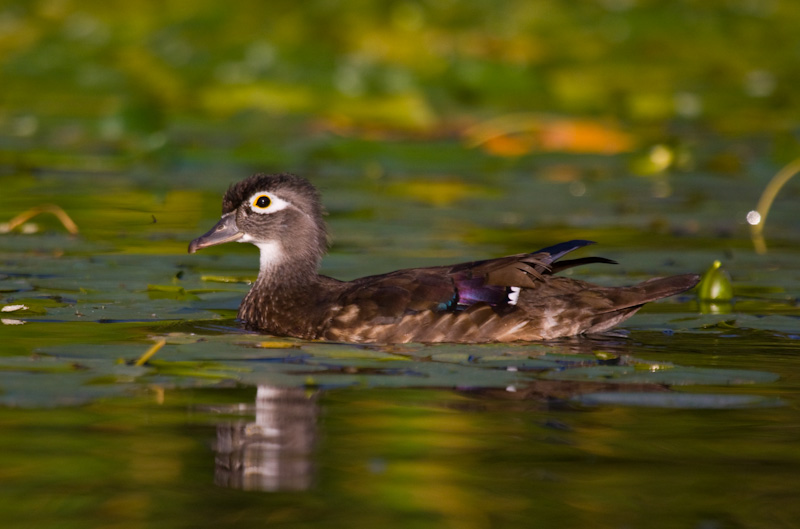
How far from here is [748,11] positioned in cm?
2722

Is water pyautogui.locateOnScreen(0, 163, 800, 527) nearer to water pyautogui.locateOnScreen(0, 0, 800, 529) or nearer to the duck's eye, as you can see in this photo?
water pyautogui.locateOnScreen(0, 0, 800, 529)

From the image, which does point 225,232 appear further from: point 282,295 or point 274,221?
point 282,295

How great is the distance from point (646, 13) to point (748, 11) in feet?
6.84

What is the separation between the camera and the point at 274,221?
9.44m

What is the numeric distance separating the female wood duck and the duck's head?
32 cm

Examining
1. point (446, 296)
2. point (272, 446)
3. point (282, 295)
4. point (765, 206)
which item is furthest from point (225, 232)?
point (765, 206)

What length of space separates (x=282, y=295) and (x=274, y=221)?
65 cm

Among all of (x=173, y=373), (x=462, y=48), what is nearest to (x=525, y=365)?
(x=173, y=373)

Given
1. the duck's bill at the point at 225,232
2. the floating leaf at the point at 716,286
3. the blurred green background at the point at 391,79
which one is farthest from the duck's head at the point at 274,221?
the blurred green background at the point at 391,79

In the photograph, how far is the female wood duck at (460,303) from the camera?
8383mm

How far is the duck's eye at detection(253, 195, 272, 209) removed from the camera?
9.41m

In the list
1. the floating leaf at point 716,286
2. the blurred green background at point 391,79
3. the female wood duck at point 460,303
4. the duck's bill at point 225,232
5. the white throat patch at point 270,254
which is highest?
the blurred green background at point 391,79

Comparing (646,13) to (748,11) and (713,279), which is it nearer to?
(748,11)

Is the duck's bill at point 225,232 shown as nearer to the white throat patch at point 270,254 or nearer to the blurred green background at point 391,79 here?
the white throat patch at point 270,254
